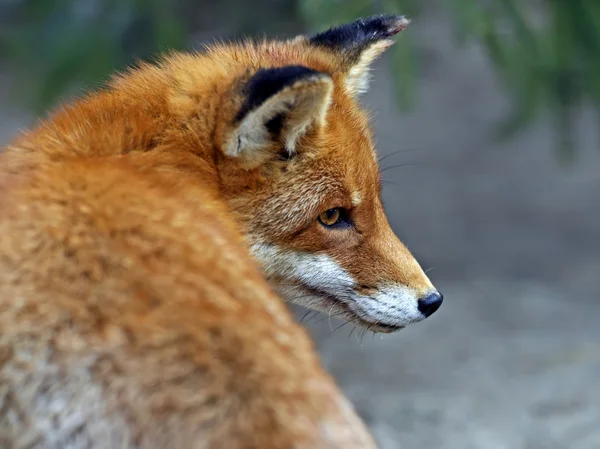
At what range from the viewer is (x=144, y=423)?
84.8 inches

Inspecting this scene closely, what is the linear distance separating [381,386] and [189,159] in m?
4.31

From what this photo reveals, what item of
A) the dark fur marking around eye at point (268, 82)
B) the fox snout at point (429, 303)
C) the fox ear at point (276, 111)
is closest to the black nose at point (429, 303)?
the fox snout at point (429, 303)

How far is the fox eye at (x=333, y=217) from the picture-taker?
3.30 metres

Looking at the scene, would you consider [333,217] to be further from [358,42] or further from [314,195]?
[358,42]

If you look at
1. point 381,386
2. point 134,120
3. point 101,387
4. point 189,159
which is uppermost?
point 134,120

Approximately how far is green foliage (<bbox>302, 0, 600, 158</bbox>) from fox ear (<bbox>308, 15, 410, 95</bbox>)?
4.93 ft

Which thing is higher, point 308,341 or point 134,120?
point 134,120

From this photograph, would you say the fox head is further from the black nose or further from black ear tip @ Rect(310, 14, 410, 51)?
black ear tip @ Rect(310, 14, 410, 51)

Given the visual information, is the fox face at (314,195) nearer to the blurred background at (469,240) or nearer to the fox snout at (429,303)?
the fox snout at (429,303)

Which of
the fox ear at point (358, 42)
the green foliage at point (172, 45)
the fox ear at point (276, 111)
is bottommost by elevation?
the fox ear at point (276, 111)

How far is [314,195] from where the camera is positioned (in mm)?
3244

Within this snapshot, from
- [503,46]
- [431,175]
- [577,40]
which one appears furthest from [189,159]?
[431,175]

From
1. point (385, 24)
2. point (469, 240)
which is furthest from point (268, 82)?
point (469, 240)

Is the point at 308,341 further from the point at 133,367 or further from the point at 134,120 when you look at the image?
the point at 134,120
